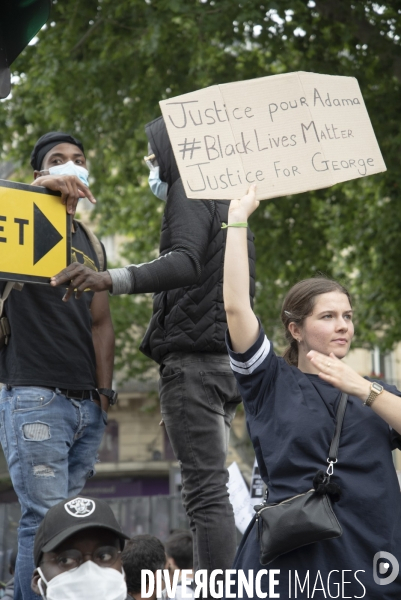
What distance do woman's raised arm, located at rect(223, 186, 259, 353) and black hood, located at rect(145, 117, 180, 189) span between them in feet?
3.38

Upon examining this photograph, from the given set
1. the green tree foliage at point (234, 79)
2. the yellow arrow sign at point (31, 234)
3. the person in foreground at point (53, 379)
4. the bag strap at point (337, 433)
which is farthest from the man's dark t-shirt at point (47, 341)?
the green tree foliage at point (234, 79)

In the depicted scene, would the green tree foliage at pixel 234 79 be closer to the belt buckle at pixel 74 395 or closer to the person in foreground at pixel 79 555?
the belt buckle at pixel 74 395

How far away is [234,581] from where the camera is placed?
3.53 m

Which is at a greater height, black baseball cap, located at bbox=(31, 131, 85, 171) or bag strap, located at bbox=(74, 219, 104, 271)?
black baseball cap, located at bbox=(31, 131, 85, 171)

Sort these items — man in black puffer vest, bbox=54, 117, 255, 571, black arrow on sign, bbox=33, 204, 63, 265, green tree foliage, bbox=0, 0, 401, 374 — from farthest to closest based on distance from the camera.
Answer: green tree foliage, bbox=0, 0, 401, 374 → man in black puffer vest, bbox=54, 117, 255, 571 → black arrow on sign, bbox=33, 204, 63, 265

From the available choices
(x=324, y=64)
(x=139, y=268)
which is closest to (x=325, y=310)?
(x=139, y=268)

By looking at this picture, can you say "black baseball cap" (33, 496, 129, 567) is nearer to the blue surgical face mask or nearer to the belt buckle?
the belt buckle

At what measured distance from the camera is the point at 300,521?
3.29 meters

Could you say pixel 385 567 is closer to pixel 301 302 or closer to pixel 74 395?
pixel 301 302

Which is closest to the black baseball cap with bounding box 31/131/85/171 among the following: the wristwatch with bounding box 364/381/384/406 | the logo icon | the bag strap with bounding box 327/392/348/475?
the bag strap with bounding box 327/392/348/475

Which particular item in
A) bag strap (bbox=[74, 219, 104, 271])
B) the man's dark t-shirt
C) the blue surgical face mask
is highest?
the blue surgical face mask

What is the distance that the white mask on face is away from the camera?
320cm

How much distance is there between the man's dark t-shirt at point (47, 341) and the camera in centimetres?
443

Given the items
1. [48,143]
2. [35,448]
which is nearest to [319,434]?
[35,448]
